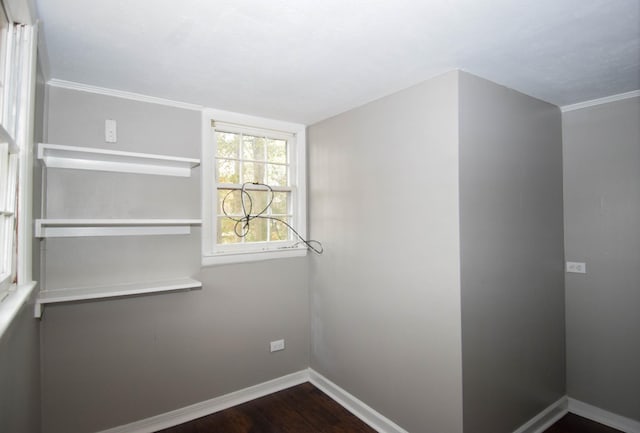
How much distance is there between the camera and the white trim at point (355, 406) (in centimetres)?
248

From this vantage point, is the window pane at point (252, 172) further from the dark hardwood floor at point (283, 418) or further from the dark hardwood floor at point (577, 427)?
the dark hardwood floor at point (577, 427)

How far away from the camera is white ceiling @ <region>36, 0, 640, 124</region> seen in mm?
1468

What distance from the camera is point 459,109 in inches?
80.1

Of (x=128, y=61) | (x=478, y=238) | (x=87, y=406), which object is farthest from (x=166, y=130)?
(x=478, y=238)

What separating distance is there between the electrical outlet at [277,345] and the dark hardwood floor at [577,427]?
2.23m

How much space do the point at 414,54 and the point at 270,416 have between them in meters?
2.86

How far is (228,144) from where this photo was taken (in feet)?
9.77

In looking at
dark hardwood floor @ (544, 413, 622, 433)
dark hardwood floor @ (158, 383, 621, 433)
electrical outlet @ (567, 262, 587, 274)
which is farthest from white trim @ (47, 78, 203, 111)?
dark hardwood floor @ (544, 413, 622, 433)

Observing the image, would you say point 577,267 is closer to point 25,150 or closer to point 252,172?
point 252,172

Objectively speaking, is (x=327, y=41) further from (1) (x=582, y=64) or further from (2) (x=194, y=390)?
(2) (x=194, y=390)

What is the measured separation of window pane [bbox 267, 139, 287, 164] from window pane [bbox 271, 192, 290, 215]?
0.33 meters

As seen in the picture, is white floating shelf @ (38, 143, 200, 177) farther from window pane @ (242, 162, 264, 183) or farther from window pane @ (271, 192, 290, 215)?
window pane @ (271, 192, 290, 215)

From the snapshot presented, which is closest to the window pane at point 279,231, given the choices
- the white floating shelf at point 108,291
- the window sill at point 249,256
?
the window sill at point 249,256

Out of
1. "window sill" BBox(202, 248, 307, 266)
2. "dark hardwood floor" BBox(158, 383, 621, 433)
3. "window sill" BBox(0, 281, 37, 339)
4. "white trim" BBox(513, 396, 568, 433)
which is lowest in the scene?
"dark hardwood floor" BBox(158, 383, 621, 433)
